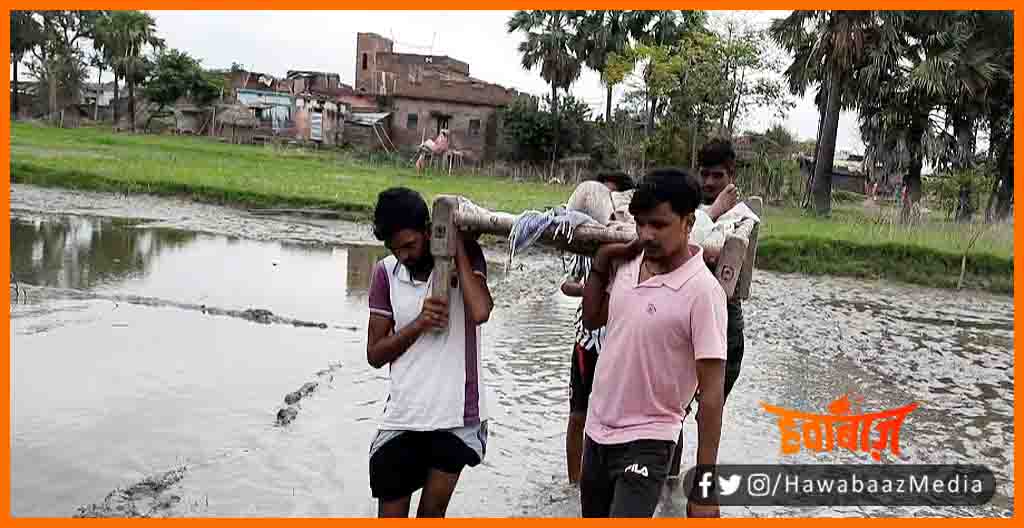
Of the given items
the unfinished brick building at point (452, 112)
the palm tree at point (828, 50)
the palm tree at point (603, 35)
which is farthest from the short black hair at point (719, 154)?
the unfinished brick building at point (452, 112)

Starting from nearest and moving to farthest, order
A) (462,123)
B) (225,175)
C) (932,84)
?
(225,175), (932,84), (462,123)

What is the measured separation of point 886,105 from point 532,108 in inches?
646

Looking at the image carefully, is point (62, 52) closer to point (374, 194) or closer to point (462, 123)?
point (462, 123)

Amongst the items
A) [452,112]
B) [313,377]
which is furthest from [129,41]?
[313,377]

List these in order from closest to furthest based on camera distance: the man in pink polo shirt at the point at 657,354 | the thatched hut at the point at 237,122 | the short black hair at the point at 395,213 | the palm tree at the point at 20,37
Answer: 1. the man in pink polo shirt at the point at 657,354
2. the short black hair at the point at 395,213
3. the thatched hut at the point at 237,122
4. the palm tree at the point at 20,37

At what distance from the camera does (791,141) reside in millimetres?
37062

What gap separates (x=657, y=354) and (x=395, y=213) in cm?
96

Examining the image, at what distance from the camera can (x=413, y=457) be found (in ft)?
9.90

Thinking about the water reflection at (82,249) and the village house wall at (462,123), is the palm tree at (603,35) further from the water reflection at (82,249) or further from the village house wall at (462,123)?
the water reflection at (82,249)

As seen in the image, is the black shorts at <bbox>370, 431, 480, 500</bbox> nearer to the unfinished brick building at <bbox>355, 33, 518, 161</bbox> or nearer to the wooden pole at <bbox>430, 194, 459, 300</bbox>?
the wooden pole at <bbox>430, 194, 459, 300</bbox>

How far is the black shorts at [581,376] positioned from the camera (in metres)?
4.13

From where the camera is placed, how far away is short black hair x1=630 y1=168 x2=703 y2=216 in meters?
2.70

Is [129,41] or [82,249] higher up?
[129,41]

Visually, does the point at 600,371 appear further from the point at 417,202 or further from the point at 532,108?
the point at 532,108
